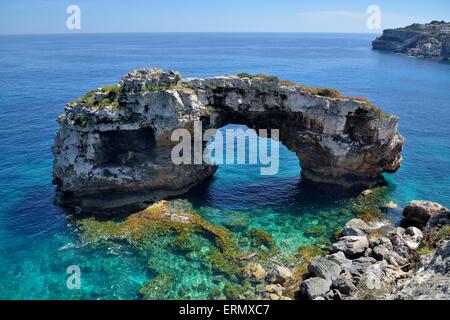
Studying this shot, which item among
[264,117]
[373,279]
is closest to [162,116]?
[264,117]

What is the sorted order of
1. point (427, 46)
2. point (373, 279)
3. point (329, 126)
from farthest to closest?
point (427, 46)
point (329, 126)
point (373, 279)

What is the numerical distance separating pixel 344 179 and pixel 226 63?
339 feet

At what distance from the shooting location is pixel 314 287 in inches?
1126

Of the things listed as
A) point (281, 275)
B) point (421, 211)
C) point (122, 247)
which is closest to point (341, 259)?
point (281, 275)

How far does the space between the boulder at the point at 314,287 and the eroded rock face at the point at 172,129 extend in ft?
62.4

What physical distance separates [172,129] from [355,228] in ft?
68.9

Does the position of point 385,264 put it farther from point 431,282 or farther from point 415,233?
point 431,282

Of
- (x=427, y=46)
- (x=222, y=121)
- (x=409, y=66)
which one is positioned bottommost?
(x=222, y=121)

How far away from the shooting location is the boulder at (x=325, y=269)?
99.0ft

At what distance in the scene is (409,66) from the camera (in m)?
152

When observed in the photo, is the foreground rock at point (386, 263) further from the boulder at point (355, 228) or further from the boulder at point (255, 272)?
the boulder at point (255, 272)

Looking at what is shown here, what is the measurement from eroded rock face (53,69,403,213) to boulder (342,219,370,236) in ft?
29.5

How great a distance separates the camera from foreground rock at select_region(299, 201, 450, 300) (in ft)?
82.7

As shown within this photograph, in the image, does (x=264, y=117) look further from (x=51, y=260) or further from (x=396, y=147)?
(x=51, y=260)
